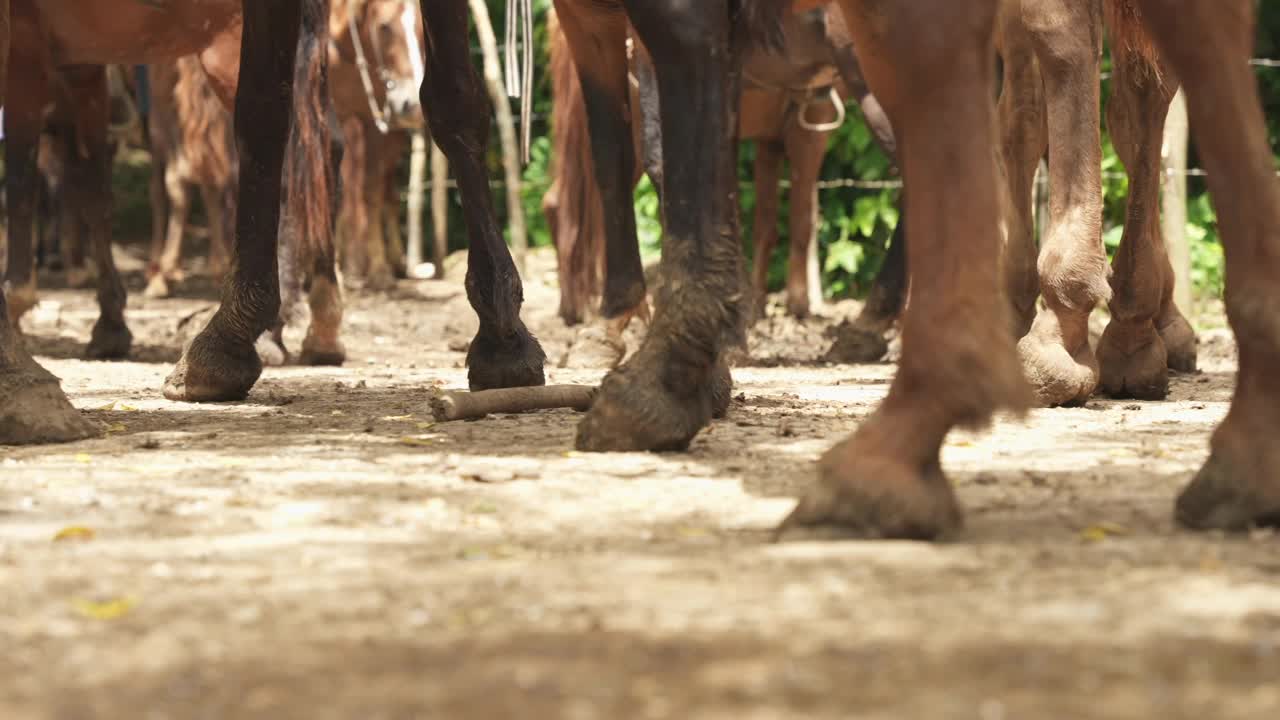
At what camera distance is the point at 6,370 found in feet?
13.0

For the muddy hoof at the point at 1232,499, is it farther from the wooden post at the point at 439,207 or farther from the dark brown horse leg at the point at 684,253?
the wooden post at the point at 439,207

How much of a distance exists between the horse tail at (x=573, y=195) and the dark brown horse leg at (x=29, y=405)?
5.49 m

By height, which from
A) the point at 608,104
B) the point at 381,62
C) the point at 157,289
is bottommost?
the point at 157,289

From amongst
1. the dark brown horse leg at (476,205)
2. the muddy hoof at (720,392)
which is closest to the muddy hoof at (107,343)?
the dark brown horse leg at (476,205)

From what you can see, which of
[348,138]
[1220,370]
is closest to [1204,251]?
[1220,370]

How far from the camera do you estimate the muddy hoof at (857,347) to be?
7.70 meters

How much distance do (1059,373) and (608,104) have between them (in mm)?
1744

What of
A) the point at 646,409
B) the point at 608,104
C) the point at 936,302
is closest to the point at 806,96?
the point at 608,104

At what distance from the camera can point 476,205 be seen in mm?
5148

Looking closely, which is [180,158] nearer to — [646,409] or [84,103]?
[84,103]

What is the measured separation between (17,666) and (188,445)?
2110 millimetres

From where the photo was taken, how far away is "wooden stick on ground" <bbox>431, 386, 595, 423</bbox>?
4.38 m

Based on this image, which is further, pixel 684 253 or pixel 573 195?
pixel 573 195

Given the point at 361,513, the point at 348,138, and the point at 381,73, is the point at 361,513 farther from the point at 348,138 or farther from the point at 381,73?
the point at 348,138
